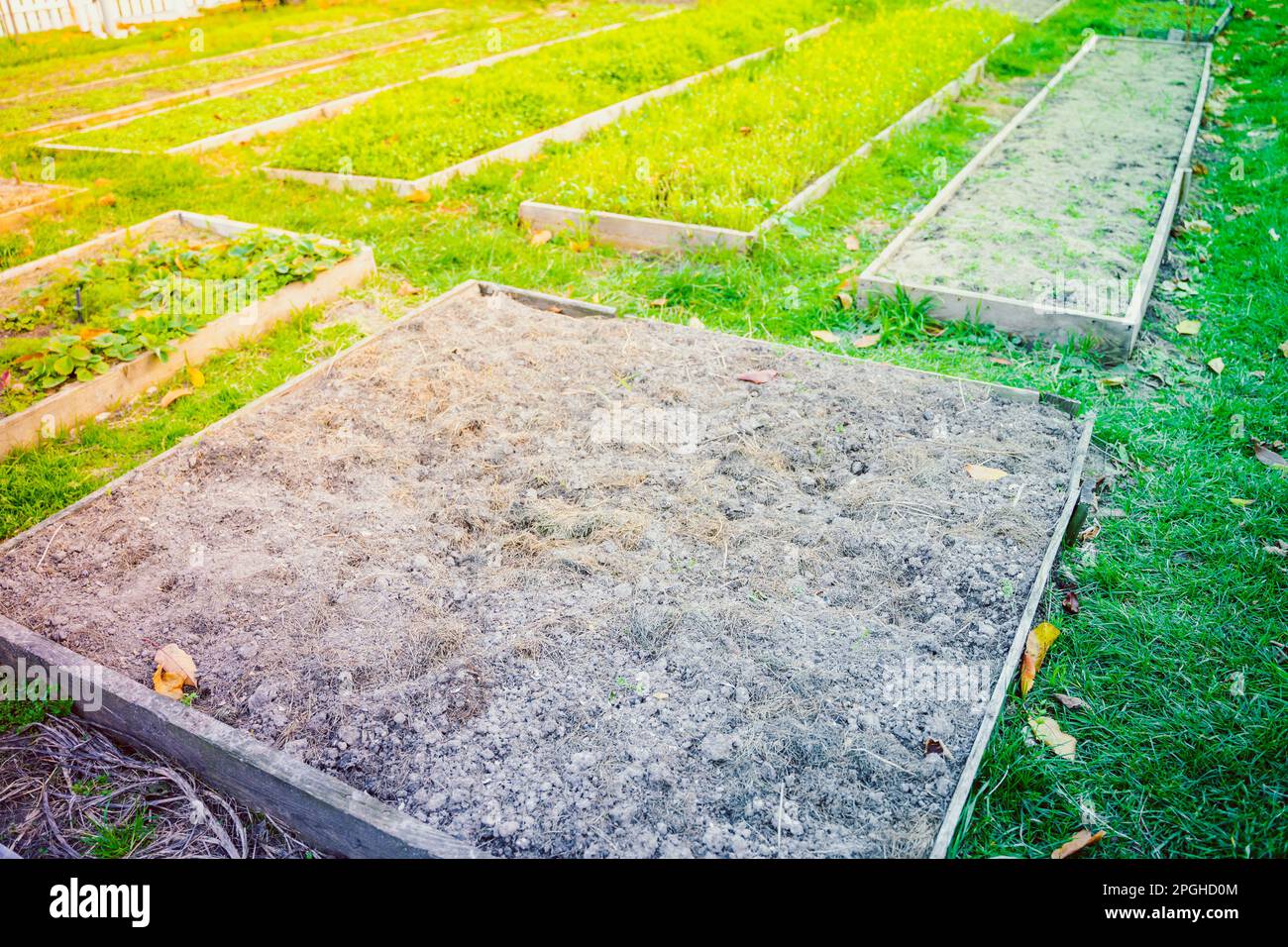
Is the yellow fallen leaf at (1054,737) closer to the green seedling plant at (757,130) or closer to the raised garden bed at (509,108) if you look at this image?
the green seedling plant at (757,130)

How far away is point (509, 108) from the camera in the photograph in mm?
8781

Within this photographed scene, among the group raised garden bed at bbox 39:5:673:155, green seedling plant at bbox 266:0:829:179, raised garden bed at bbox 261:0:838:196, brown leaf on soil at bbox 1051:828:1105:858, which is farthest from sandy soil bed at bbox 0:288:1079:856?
raised garden bed at bbox 39:5:673:155

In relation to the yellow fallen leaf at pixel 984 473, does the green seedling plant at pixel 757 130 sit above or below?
above

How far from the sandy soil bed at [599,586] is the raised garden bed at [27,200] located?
3878 millimetres

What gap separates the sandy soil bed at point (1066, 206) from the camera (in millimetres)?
5297

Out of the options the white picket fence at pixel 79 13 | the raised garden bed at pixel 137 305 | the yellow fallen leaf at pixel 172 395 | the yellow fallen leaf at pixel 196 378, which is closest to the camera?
the raised garden bed at pixel 137 305

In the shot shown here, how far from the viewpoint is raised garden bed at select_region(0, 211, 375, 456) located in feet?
13.8

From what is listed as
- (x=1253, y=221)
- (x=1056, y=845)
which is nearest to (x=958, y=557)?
(x=1056, y=845)

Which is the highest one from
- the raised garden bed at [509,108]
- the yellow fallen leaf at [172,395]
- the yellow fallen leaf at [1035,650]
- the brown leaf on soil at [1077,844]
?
the raised garden bed at [509,108]

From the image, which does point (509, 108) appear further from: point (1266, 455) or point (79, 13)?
point (79, 13)

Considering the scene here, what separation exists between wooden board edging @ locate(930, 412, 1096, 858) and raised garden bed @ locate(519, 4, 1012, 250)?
9.96 ft

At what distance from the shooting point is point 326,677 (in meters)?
2.69

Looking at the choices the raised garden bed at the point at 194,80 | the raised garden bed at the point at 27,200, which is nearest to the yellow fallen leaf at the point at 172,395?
the raised garden bed at the point at 27,200

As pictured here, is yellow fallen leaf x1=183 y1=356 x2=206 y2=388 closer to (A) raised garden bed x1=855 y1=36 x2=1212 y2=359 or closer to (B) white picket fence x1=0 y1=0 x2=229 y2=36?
(A) raised garden bed x1=855 y1=36 x2=1212 y2=359
